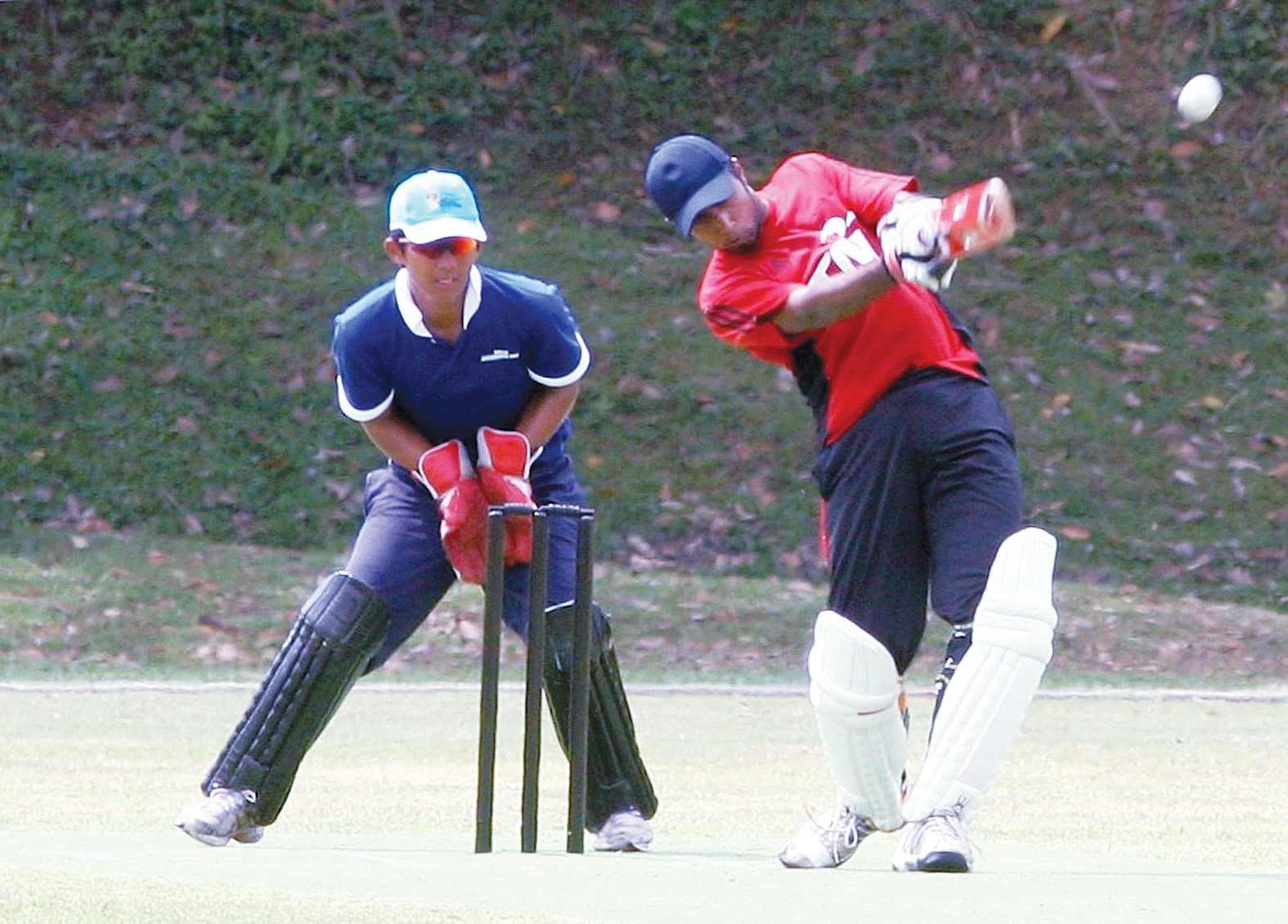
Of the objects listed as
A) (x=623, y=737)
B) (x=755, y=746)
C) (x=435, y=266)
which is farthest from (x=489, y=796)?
(x=755, y=746)

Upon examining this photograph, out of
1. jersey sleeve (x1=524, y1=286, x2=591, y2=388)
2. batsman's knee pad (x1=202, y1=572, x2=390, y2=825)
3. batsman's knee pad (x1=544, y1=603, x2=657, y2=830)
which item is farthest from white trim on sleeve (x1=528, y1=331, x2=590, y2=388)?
batsman's knee pad (x1=202, y1=572, x2=390, y2=825)

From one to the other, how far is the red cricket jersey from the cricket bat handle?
12.9 inches

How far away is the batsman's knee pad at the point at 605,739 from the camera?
574 centimetres

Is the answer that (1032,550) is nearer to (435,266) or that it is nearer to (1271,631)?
(435,266)

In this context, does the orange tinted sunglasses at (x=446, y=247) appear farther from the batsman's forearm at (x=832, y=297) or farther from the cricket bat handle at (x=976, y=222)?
the cricket bat handle at (x=976, y=222)

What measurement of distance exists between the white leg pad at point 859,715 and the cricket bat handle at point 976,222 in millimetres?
897

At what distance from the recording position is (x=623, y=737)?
5.84 metres

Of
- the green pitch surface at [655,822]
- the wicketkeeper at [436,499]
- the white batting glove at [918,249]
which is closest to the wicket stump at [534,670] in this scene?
the green pitch surface at [655,822]

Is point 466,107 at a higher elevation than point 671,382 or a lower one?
higher

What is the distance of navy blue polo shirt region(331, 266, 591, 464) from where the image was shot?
5809 mm

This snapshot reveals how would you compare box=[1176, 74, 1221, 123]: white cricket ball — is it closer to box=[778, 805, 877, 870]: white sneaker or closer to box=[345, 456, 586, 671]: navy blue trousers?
box=[345, 456, 586, 671]: navy blue trousers

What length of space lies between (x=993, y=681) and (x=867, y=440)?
651 mm

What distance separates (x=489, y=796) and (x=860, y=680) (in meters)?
0.87

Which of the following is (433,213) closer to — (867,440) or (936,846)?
(867,440)
